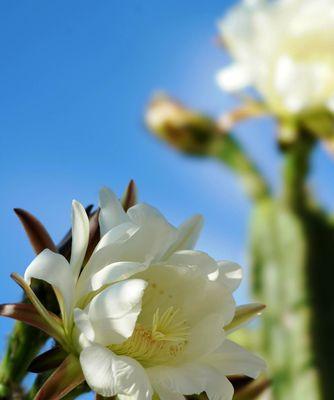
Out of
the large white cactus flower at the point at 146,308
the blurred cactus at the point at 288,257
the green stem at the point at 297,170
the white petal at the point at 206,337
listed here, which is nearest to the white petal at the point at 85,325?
the large white cactus flower at the point at 146,308

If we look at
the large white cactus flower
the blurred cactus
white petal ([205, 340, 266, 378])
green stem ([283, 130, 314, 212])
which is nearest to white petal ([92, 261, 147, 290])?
the large white cactus flower

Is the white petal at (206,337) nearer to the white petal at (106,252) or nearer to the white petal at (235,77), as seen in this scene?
the white petal at (106,252)

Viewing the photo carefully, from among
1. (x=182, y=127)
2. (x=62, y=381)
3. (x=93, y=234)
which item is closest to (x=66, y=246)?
(x=93, y=234)

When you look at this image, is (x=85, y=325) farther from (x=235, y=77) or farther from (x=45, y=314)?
(x=235, y=77)

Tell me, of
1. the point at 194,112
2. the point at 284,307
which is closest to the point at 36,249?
the point at 284,307

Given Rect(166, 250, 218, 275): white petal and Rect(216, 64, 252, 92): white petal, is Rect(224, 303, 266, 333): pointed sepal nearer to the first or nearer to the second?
Rect(166, 250, 218, 275): white petal
